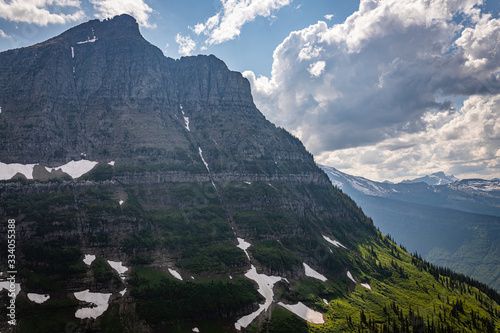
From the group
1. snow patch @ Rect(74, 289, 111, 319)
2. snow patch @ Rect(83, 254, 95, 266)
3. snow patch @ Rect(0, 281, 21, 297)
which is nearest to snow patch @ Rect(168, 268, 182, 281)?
snow patch @ Rect(74, 289, 111, 319)

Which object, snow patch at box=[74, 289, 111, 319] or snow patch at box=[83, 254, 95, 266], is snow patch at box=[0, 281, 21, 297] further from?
snow patch at box=[83, 254, 95, 266]

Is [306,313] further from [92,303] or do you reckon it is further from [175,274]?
[92,303]

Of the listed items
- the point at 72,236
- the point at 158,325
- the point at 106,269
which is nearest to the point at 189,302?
the point at 158,325

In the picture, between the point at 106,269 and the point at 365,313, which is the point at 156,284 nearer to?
the point at 106,269

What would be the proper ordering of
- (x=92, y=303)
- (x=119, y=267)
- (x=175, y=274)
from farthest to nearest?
1. (x=175, y=274)
2. (x=119, y=267)
3. (x=92, y=303)

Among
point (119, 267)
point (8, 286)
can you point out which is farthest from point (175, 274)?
point (8, 286)

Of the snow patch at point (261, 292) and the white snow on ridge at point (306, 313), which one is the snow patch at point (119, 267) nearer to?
the snow patch at point (261, 292)
